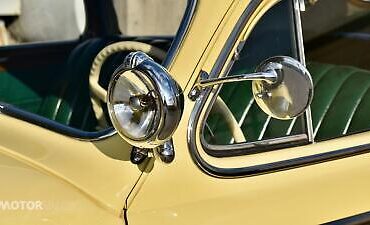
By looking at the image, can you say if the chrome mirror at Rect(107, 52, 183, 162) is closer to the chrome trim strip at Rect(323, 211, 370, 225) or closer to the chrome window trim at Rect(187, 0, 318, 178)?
the chrome window trim at Rect(187, 0, 318, 178)

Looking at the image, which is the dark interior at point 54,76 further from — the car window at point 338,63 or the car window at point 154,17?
the car window at point 154,17

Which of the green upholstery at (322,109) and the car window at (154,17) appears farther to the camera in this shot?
the car window at (154,17)

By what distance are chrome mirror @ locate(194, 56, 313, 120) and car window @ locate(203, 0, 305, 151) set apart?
138 millimetres

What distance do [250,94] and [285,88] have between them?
13.4 inches

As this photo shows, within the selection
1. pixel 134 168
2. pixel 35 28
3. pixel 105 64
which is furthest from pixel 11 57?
pixel 35 28

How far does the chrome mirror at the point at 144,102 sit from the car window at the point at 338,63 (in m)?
0.58

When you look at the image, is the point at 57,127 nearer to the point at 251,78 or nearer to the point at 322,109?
the point at 251,78

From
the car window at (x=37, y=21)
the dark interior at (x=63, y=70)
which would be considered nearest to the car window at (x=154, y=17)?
the car window at (x=37, y=21)

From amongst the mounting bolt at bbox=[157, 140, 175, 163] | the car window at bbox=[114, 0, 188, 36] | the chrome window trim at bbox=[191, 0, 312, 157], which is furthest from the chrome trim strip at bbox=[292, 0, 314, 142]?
the car window at bbox=[114, 0, 188, 36]

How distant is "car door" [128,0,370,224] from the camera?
5.94 ft

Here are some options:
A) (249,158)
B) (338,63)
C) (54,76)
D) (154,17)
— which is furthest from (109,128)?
(154,17)

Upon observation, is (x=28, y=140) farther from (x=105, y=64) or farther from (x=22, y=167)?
(x=105, y=64)

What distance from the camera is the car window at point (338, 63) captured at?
2.21 metres

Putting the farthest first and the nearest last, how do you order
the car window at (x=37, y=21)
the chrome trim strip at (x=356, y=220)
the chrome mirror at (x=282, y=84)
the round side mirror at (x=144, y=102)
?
the car window at (x=37, y=21), the chrome trim strip at (x=356, y=220), the chrome mirror at (x=282, y=84), the round side mirror at (x=144, y=102)
